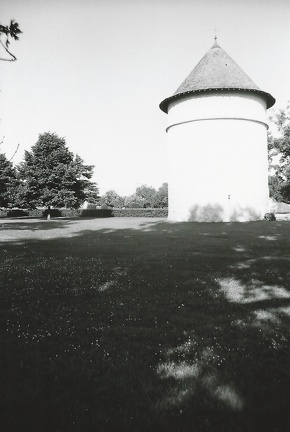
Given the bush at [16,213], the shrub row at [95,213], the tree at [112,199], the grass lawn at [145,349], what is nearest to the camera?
the grass lawn at [145,349]

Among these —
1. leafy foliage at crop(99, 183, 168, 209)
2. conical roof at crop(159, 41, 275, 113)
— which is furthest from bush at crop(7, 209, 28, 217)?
Result: leafy foliage at crop(99, 183, 168, 209)

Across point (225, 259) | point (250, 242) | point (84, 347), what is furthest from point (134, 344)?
point (250, 242)

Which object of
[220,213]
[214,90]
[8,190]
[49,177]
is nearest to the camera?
[214,90]

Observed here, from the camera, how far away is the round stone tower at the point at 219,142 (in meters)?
30.1

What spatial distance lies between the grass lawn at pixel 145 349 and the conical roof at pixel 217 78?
24280 mm

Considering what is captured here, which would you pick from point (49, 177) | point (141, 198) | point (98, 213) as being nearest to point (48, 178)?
point (49, 177)

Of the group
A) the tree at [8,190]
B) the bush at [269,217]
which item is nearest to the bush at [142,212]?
the tree at [8,190]

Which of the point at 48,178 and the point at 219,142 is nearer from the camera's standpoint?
the point at 219,142

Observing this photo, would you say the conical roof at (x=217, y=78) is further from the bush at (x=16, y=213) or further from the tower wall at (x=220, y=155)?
the bush at (x=16, y=213)

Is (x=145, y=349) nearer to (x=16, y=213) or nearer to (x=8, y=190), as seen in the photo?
(x=8, y=190)

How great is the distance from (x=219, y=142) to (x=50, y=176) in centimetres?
1751

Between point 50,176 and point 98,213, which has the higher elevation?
point 50,176

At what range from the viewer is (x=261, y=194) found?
106 feet

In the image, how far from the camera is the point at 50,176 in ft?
115
